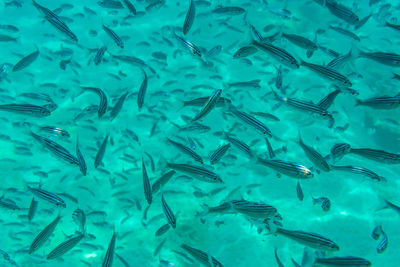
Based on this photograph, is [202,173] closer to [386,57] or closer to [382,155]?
[382,155]

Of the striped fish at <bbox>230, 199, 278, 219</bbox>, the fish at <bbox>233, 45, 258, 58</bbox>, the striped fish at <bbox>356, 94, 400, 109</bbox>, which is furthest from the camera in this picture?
the fish at <bbox>233, 45, 258, 58</bbox>

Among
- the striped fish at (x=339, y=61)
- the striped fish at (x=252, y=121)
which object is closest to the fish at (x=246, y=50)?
the striped fish at (x=252, y=121)

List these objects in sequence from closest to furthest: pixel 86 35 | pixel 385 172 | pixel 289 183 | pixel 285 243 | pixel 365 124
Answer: pixel 285 243 < pixel 289 183 < pixel 385 172 < pixel 365 124 < pixel 86 35

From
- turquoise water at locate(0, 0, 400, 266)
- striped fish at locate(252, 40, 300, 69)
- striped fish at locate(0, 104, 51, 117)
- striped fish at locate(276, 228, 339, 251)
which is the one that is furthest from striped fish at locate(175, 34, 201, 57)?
striped fish at locate(276, 228, 339, 251)

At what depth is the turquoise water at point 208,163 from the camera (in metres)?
4.39

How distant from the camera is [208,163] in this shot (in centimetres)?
891

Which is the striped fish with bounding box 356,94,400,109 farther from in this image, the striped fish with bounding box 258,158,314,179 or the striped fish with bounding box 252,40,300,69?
the striped fish with bounding box 258,158,314,179

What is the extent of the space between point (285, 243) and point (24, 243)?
7888 millimetres

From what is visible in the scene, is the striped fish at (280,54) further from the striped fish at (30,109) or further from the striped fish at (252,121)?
the striped fish at (30,109)

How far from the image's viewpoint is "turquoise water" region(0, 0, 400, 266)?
439cm

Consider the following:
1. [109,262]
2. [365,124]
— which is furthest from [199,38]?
[109,262]

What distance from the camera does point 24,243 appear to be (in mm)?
8664

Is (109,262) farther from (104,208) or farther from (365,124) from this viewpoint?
(365,124)

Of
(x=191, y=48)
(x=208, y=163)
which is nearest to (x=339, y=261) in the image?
(x=191, y=48)
